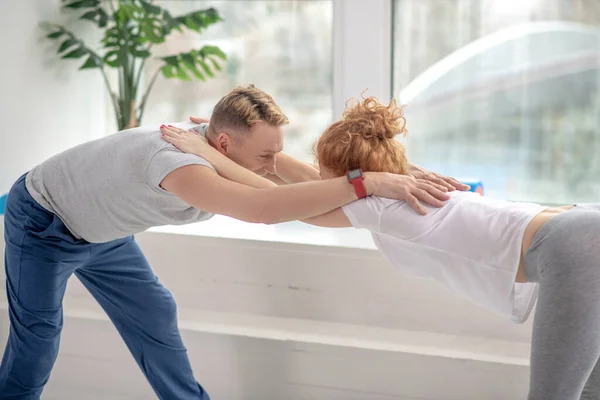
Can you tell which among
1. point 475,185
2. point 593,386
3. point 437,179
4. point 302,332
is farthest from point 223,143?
point 475,185

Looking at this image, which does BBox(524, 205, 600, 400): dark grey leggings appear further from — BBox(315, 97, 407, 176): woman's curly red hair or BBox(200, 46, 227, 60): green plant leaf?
BBox(200, 46, 227, 60): green plant leaf

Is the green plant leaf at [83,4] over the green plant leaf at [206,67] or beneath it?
over

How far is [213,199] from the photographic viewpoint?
176 cm

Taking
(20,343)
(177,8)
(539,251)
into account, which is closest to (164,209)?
(20,343)

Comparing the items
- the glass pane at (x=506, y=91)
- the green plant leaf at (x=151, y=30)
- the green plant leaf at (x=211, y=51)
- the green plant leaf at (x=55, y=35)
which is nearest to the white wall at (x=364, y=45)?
the glass pane at (x=506, y=91)

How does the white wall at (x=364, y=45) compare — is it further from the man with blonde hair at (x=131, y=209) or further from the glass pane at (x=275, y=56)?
the man with blonde hair at (x=131, y=209)

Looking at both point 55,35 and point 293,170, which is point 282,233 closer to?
point 293,170

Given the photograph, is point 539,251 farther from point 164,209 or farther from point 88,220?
point 88,220

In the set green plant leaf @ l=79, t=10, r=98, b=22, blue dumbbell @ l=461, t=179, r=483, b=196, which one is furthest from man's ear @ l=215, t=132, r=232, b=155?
green plant leaf @ l=79, t=10, r=98, b=22

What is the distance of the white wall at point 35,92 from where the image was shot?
2963 mm

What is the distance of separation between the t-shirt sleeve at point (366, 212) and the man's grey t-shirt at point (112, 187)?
34 centimetres

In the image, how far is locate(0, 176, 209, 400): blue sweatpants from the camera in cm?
201

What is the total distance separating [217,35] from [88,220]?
155 centimetres

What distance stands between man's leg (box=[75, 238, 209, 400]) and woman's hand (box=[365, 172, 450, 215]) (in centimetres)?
77
